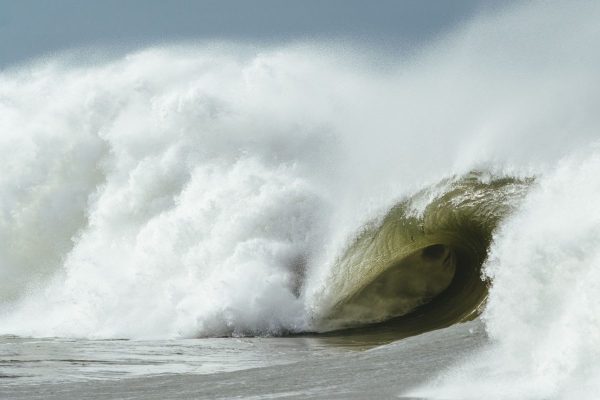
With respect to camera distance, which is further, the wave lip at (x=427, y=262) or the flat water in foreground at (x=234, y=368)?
the wave lip at (x=427, y=262)

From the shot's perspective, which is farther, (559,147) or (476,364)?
(559,147)

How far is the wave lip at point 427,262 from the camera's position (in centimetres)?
1010

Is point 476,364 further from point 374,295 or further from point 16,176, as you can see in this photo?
point 16,176

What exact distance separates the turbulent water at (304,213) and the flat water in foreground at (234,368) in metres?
0.17

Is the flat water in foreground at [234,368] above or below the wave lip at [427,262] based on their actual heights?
below

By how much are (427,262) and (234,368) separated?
160 inches

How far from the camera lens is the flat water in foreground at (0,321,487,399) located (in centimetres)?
598

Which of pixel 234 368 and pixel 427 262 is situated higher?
pixel 427 262

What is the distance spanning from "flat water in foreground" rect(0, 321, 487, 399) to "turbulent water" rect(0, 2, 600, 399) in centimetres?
17

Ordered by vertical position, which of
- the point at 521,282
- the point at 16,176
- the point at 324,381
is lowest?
the point at 324,381

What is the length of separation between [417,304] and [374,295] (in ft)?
2.35

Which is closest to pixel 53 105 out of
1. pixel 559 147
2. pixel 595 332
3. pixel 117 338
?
pixel 117 338

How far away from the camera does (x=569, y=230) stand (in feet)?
20.2

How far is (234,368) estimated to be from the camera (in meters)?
7.54
